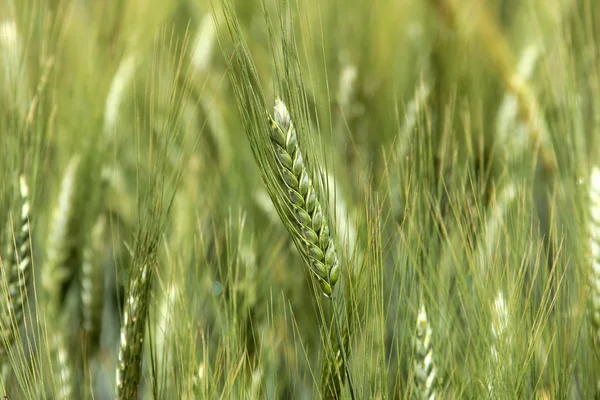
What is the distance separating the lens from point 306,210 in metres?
0.46

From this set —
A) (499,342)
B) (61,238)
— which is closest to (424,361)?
(499,342)

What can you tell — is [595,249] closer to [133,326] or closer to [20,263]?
[133,326]

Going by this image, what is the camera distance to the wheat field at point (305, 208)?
1.61 ft

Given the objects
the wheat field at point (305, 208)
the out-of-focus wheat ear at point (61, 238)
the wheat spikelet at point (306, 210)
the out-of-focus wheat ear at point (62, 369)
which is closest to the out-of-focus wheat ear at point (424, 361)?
the wheat field at point (305, 208)

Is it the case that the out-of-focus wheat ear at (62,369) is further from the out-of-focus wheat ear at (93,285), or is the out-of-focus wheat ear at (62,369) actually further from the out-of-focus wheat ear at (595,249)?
the out-of-focus wheat ear at (595,249)

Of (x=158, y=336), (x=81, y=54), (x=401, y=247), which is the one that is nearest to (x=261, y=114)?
(x=401, y=247)

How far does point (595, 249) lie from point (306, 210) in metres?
0.33

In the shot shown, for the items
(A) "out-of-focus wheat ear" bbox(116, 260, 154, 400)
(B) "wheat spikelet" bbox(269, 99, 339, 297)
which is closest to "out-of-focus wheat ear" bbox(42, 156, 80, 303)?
(A) "out-of-focus wheat ear" bbox(116, 260, 154, 400)

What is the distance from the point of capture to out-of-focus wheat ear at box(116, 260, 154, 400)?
53 centimetres

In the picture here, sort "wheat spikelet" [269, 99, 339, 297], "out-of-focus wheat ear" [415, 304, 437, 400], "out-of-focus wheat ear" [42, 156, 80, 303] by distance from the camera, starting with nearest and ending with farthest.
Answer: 1. "wheat spikelet" [269, 99, 339, 297]
2. "out-of-focus wheat ear" [415, 304, 437, 400]
3. "out-of-focus wheat ear" [42, 156, 80, 303]

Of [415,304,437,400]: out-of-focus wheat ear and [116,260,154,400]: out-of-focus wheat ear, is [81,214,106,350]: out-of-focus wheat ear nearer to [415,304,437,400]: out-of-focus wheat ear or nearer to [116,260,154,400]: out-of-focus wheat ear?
[116,260,154,400]: out-of-focus wheat ear

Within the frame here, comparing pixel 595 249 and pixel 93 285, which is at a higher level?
pixel 595 249

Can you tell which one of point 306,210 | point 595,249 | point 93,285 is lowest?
point 93,285

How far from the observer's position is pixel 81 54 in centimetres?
100
